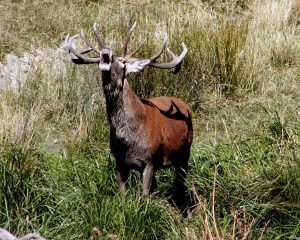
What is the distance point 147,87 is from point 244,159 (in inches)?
87.8

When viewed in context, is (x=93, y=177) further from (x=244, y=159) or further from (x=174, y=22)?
(x=174, y=22)

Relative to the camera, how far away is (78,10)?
11.5 m

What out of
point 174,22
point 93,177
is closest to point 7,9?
point 174,22

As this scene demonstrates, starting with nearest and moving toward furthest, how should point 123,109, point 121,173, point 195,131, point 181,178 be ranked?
point 123,109, point 121,173, point 181,178, point 195,131

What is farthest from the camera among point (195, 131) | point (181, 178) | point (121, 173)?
point (195, 131)

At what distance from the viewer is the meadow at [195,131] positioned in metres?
4.80

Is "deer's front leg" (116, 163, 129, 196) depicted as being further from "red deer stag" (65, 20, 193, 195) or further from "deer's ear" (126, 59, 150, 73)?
"deer's ear" (126, 59, 150, 73)

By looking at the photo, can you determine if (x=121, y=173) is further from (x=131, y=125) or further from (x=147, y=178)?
(x=131, y=125)

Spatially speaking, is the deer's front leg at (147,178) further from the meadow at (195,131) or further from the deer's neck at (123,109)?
the deer's neck at (123,109)

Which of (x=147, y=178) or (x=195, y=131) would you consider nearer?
(x=147, y=178)

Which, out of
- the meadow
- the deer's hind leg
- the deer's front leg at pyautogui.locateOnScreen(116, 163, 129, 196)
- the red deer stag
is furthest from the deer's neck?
the deer's hind leg

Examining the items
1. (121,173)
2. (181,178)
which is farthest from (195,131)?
(121,173)

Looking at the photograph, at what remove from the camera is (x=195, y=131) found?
7430mm

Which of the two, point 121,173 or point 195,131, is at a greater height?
point 121,173
